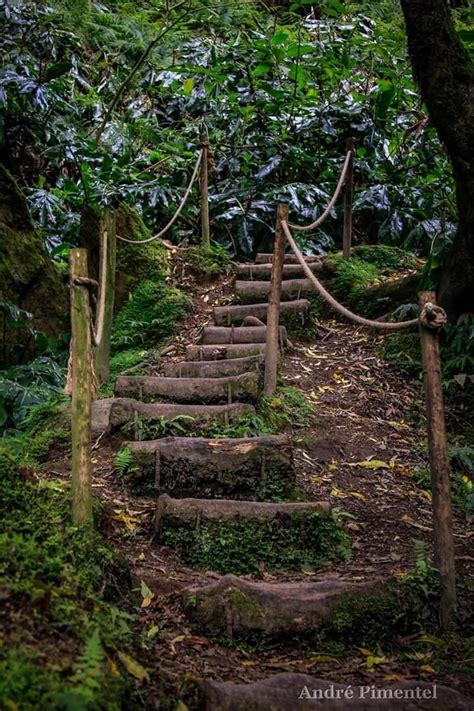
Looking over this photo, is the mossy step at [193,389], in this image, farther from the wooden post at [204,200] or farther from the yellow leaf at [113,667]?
the wooden post at [204,200]

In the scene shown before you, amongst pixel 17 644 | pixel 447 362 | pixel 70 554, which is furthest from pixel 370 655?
pixel 447 362

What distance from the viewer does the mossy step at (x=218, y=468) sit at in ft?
10.6

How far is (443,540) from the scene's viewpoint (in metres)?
2.44

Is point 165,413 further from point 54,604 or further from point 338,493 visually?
point 54,604

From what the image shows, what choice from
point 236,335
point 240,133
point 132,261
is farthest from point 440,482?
point 240,133

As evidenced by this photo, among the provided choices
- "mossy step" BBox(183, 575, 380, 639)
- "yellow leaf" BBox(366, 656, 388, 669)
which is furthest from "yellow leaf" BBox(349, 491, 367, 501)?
"yellow leaf" BBox(366, 656, 388, 669)

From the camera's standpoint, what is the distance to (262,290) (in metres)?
5.91

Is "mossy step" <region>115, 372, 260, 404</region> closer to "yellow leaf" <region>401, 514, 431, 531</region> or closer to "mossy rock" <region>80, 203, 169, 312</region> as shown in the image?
"yellow leaf" <region>401, 514, 431, 531</region>

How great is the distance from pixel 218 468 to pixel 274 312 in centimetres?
144

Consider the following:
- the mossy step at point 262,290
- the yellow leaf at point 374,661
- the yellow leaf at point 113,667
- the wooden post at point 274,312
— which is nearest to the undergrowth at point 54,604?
the yellow leaf at point 113,667

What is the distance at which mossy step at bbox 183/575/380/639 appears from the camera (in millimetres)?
2273

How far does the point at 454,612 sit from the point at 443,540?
10.8 inches

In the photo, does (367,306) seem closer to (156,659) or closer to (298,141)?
(298,141)

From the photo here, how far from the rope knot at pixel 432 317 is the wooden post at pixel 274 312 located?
6.30 ft
